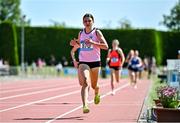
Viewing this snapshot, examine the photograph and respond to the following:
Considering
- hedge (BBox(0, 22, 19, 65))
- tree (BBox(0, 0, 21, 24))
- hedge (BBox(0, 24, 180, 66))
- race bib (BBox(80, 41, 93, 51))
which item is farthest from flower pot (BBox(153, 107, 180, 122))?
tree (BBox(0, 0, 21, 24))

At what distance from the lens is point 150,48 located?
67.8m

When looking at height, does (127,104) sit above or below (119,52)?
below

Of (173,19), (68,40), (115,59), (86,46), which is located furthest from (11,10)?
(86,46)

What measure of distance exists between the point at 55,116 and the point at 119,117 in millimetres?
1415

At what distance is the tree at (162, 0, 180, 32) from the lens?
86.3m

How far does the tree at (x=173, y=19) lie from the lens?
8626cm

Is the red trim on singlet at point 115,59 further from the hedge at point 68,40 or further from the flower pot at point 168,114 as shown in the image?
the hedge at point 68,40

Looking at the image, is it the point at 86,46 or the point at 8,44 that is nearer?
the point at 86,46

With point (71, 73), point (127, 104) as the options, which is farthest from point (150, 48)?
point (127, 104)

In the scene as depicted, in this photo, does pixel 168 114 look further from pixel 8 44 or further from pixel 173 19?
pixel 173 19

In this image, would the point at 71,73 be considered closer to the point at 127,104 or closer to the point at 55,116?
the point at 127,104

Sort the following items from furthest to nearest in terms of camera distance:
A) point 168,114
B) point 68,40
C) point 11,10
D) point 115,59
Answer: point 11,10
point 68,40
point 115,59
point 168,114

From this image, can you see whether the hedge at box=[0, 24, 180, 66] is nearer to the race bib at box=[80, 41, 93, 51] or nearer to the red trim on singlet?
the red trim on singlet

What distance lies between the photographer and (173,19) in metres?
90.9
